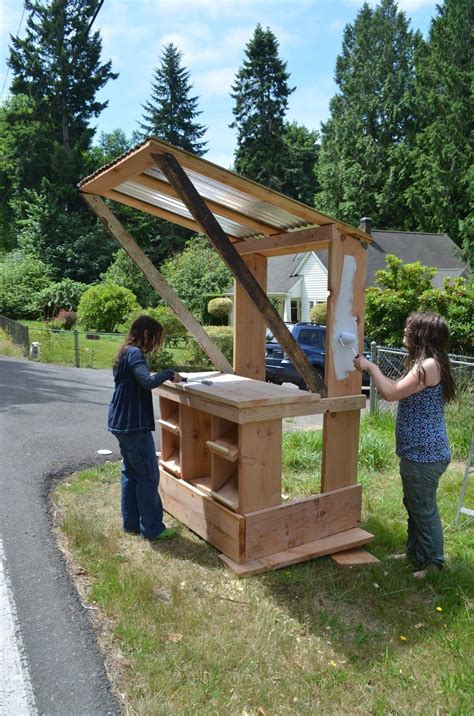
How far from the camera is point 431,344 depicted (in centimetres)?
341

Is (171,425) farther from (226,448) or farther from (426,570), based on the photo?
(426,570)

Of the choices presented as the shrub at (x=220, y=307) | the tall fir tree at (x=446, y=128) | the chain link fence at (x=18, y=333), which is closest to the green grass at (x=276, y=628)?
the chain link fence at (x=18, y=333)

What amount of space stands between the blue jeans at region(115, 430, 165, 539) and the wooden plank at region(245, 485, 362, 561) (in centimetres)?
82

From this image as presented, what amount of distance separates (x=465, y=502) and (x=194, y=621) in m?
3.06

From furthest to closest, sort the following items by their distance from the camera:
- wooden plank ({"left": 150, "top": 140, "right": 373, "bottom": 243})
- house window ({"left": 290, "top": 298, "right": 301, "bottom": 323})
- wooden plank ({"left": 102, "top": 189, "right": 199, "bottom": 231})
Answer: house window ({"left": 290, "top": 298, "right": 301, "bottom": 323}) → wooden plank ({"left": 102, "top": 189, "right": 199, "bottom": 231}) → wooden plank ({"left": 150, "top": 140, "right": 373, "bottom": 243})

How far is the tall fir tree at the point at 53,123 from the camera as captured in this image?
36.2 metres

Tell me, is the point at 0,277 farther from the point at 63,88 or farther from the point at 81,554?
the point at 81,554

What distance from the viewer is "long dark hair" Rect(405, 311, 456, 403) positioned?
11.2 feet

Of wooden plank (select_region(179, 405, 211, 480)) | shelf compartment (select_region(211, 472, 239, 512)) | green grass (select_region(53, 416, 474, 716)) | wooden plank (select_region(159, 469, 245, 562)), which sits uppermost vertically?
wooden plank (select_region(179, 405, 211, 480))

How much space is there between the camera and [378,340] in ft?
43.2

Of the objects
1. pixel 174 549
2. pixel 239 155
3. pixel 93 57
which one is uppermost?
pixel 93 57

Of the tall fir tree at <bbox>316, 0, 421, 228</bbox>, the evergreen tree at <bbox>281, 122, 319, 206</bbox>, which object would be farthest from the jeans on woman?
the evergreen tree at <bbox>281, 122, 319, 206</bbox>

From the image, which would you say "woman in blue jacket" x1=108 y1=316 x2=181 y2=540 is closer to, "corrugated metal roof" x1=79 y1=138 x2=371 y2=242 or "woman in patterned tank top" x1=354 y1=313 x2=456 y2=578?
"corrugated metal roof" x1=79 y1=138 x2=371 y2=242

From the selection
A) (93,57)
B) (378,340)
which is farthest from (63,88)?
(378,340)
